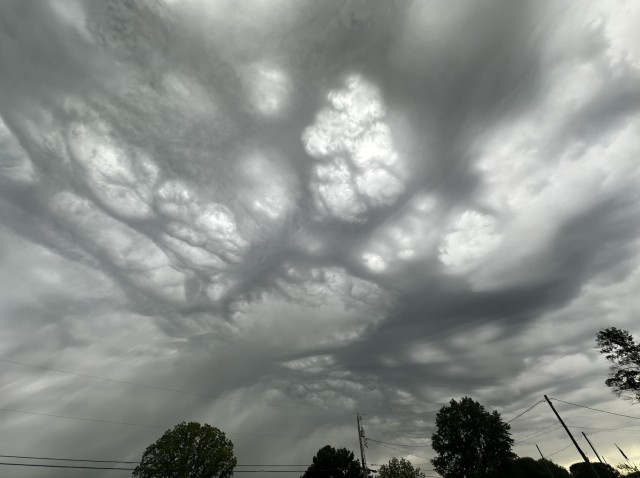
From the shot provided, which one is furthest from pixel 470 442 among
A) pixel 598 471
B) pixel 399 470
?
pixel 598 471

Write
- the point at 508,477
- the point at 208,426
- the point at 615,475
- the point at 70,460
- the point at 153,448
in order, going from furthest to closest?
the point at 615,475 < the point at 508,477 < the point at 208,426 < the point at 153,448 < the point at 70,460

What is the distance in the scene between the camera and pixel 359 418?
44.2 meters

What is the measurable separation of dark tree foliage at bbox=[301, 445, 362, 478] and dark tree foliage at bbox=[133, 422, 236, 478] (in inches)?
1112

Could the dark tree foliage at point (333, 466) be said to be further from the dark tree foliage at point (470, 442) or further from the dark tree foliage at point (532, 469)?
the dark tree foliage at point (532, 469)

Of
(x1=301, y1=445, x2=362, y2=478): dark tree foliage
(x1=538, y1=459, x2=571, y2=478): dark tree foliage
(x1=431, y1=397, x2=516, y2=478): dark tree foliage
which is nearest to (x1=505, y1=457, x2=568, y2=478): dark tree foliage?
(x1=538, y1=459, x2=571, y2=478): dark tree foliage

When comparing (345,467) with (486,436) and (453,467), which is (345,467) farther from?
(486,436)

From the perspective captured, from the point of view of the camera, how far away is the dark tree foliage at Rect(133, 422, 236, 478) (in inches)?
1618

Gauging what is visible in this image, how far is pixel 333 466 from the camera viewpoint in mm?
65125

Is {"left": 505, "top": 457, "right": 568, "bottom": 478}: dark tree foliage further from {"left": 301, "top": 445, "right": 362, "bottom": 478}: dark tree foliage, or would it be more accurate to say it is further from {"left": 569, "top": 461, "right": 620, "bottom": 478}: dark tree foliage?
{"left": 301, "top": 445, "right": 362, "bottom": 478}: dark tree foliage

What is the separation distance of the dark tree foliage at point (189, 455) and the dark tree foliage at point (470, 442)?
4000 centimetres

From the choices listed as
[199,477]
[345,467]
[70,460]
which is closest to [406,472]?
[345,467]

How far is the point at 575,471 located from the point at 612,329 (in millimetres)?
73154

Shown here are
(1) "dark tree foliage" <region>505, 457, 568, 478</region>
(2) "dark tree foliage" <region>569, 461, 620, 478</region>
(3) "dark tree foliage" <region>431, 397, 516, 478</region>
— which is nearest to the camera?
(3) "dark tree foliage" <region>431, 397, 516, 478</region>

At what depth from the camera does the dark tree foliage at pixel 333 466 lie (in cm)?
6488
